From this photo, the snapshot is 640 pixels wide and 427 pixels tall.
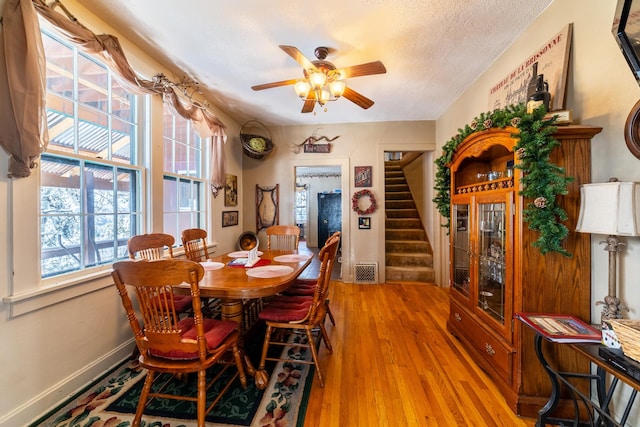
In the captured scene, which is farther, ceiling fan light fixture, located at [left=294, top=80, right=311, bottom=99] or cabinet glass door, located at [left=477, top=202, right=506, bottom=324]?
ceiling fan light fixture, located at [left=294, top=80, right=311, bottom=99]

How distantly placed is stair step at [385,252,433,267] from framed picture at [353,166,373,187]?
1.40m

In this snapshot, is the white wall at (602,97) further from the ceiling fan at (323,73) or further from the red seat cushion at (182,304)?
the red seat cushion at (182,304)

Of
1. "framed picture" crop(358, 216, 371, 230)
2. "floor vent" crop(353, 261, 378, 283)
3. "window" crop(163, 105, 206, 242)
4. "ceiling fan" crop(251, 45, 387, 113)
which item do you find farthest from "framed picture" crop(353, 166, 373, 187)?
"window" crop(163, 105, 206, 242)

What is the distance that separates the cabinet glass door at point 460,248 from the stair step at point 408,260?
1.85m

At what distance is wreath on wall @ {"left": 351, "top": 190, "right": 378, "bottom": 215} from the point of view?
13.6 feet

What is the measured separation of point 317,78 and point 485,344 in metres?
2.44

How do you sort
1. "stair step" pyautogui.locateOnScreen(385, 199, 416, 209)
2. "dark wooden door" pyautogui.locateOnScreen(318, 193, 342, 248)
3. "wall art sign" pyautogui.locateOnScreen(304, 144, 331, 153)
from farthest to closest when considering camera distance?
"dark wooden door" pyautogui.locateOnScreen(318, 193, 342, 248)
"stair step" pyautogui.locateOnScreen(385, 199, 416, 209)
"wall art sign" pyautogui.locateOnScreen(304, 144, 331, 153)

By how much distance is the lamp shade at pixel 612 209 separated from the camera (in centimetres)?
108

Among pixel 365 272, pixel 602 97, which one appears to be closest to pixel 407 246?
pixel 365 272

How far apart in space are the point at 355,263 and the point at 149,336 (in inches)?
127

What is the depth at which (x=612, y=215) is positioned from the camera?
44.8 inches

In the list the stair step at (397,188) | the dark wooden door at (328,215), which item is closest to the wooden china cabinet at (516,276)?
the stair step at (397,188)

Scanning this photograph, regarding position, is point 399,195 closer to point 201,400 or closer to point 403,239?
point 403,239

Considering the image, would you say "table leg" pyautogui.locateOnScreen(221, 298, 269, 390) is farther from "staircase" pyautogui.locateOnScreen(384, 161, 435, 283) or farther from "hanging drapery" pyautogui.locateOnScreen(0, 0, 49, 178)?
"staircase" pyautogui.locateOnScreen(384, 161, 435, 283)
